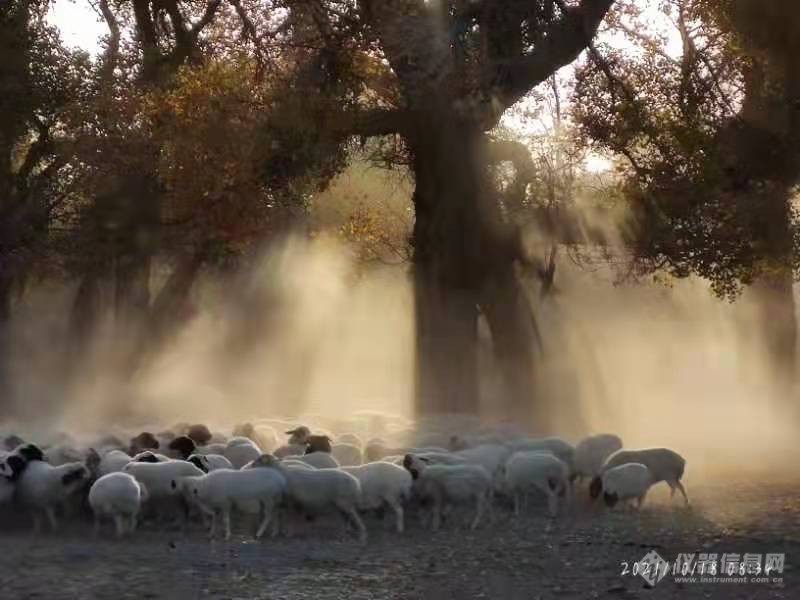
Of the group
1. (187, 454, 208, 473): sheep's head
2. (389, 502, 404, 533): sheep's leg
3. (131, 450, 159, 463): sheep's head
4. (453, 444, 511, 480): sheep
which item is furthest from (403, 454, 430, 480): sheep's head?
(131, 450, 159, 463): sheep's head

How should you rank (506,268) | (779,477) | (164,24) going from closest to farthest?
(779,477) → (506,268) → (164,24)

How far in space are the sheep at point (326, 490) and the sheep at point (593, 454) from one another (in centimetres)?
355

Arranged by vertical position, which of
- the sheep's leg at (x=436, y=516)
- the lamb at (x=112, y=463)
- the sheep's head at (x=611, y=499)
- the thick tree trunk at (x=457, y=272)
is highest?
the thick tree trunk at (x=457, y=272)

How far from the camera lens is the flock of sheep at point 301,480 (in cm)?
1302

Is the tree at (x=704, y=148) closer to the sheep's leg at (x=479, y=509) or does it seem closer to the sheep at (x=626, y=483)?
the sheep at (x=626, y=483)

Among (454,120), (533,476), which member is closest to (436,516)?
(533,476)

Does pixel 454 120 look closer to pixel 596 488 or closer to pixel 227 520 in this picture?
pixel 596 488

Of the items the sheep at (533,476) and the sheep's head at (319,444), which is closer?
the sheep at (533,476)

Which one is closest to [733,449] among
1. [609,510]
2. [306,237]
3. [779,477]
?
[779,477]

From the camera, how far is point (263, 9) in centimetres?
2489

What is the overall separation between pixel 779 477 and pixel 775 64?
5767mm

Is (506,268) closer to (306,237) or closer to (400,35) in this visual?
(400,35)

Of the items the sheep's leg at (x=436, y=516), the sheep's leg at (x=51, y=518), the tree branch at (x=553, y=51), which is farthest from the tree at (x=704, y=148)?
the sheep's leg at (x=51, y=518)

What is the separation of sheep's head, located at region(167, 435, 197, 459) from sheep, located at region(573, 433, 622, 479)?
4540 mm
